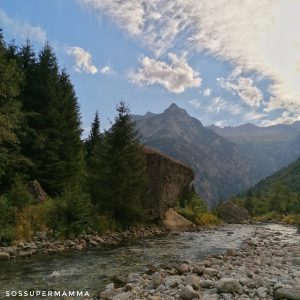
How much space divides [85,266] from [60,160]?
1771 cm

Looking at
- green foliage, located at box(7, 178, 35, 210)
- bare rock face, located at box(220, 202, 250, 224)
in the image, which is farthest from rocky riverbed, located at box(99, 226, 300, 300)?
bare rock face, located at box(220, 202, 250, 224)

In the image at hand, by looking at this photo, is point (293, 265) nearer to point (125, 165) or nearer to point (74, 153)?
point (125, 165)

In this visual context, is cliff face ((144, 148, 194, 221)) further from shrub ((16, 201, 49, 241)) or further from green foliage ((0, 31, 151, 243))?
shrub ((16, 201, 49, 241))

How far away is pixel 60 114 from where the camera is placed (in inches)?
1284

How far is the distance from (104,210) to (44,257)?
40.9ft

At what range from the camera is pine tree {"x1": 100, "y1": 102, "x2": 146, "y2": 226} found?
2978cm

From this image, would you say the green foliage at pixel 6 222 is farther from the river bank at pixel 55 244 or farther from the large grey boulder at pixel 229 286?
the large grey boulder at pixel 229 286

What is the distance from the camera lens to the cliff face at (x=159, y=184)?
3634 centimetres

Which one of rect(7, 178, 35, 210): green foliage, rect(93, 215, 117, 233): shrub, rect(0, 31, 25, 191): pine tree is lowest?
rect(93, 215, 117, 233): shrub

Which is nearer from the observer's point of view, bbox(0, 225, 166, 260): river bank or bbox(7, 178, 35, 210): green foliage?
bbox(0, 225, 166, 260): river bank

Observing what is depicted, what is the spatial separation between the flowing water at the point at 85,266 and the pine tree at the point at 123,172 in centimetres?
757

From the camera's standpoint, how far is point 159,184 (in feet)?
121

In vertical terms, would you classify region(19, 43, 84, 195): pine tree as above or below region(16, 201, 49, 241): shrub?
above

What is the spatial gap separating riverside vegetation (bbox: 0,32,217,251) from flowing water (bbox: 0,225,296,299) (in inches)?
170
